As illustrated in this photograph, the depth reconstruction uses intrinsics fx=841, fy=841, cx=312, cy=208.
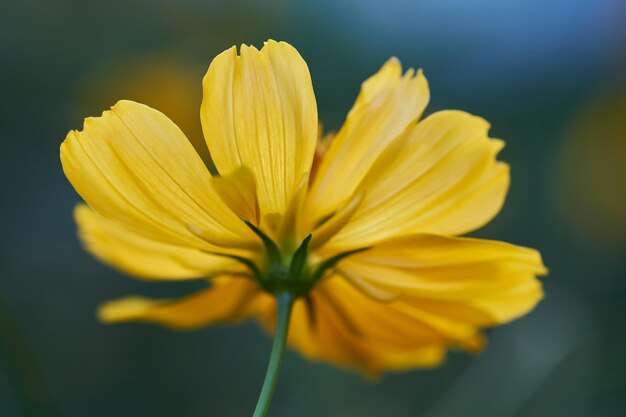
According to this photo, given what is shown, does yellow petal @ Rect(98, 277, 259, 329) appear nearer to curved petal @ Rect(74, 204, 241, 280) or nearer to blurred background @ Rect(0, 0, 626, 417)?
curved petal @ Rect(74, 204, 241, 280)

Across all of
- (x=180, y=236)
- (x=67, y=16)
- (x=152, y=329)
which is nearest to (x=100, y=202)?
(x=180, y=236)

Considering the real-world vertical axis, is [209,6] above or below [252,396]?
above

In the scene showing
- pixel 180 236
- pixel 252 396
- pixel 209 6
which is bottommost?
pixel 252 396

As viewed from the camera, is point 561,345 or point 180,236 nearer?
point 180,236

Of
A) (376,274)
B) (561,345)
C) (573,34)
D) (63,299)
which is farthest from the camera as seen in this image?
(573,34)

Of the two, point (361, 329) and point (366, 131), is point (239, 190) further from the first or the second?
point (361, 329)

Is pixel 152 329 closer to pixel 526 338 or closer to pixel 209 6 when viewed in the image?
pixel 526 338

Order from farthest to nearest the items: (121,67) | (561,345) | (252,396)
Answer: (121,67), (252,396), (561,345)
